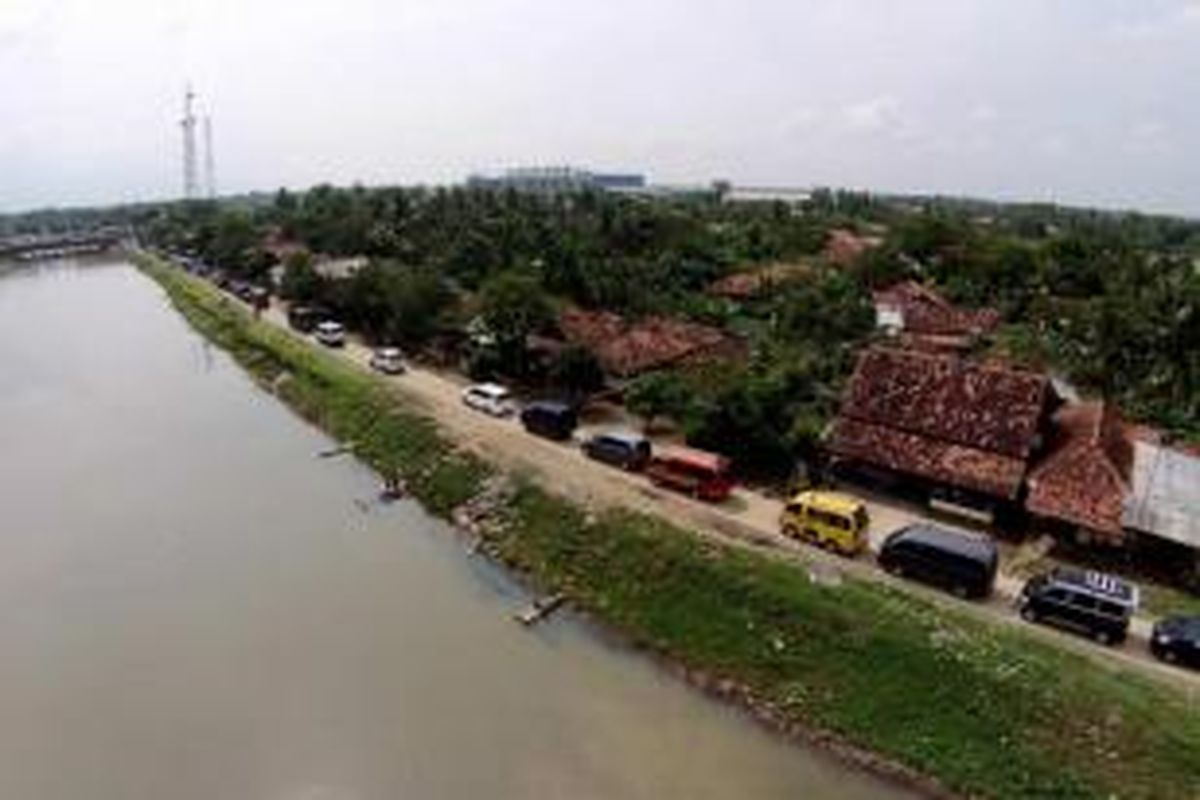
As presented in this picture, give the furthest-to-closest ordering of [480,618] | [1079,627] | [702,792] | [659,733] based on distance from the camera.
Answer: [480,618]
[1079,627]
[659,733]
[702,792]

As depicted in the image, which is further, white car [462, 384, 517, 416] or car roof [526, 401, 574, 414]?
white car [462, 384, 517, 416]

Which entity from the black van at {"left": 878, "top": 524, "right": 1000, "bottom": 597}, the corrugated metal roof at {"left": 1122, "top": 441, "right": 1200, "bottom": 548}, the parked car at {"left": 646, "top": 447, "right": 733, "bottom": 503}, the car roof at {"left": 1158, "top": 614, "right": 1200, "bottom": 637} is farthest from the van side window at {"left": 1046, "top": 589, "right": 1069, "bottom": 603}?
the parked car at {"left": 646, "top": 447, "right": 733, "bottom": 503}

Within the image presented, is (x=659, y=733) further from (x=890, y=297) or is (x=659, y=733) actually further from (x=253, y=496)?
(x=890, y=297)

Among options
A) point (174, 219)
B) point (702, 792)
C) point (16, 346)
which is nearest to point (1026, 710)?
point (702, 792)

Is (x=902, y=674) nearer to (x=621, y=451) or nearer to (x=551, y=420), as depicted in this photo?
(x=621, y=451)

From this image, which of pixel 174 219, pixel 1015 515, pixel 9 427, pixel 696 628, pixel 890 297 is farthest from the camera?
pixel 174 219

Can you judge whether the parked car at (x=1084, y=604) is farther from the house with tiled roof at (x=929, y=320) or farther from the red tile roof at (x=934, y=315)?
the red tile roof at (x=934, y=315)

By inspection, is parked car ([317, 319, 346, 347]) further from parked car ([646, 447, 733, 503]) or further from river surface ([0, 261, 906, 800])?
parked car ([646, 447, 733, 503])

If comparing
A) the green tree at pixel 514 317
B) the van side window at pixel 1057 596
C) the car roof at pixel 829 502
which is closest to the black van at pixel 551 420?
the green tree at pixel 514 317
